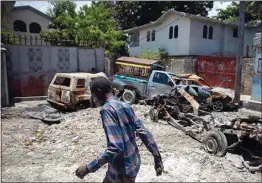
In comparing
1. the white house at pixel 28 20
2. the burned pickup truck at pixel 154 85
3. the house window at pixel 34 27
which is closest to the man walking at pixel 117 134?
the burned pickup truck at pixel 154 85

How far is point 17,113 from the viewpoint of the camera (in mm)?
9508

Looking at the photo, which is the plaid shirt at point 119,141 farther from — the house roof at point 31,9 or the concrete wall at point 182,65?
the house roof at point 31,9

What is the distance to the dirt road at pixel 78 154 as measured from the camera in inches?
191

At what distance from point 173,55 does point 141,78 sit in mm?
10843

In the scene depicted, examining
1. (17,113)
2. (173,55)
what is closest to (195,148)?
(17,113)

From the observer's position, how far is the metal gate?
628 inches

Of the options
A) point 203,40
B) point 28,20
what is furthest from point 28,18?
point 203,40

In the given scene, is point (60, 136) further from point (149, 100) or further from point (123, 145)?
point (123, 145)

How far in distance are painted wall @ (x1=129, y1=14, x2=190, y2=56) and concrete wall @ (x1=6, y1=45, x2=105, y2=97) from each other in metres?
9.01

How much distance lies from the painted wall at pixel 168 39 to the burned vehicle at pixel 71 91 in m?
12.6

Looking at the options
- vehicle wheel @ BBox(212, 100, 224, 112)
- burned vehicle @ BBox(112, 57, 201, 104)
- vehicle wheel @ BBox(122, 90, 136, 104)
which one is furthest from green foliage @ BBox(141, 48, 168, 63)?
vehicle wheel @ BBox(212, 100, 224, 112)

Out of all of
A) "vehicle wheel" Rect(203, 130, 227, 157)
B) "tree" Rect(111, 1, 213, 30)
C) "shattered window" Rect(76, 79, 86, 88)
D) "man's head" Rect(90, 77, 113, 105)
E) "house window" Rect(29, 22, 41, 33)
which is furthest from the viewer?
"tree" Rect(111, 1, 213, 30)

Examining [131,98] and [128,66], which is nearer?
[131,98]

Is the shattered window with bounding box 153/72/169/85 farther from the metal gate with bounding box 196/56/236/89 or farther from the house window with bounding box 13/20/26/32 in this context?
the house window with bounding box 13/20/26/32
